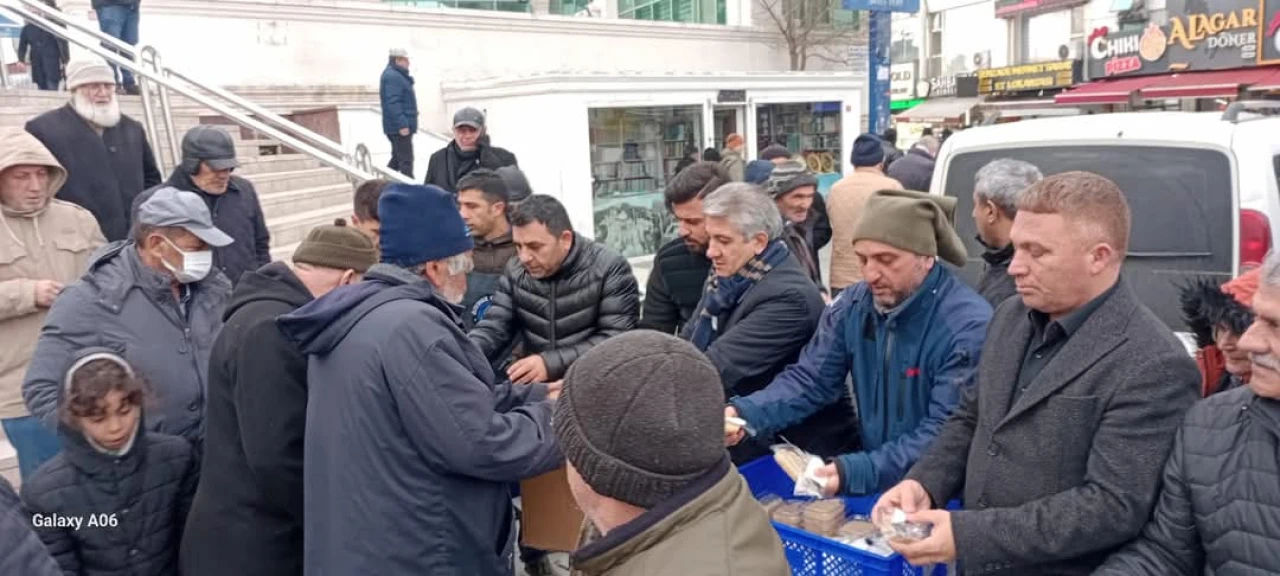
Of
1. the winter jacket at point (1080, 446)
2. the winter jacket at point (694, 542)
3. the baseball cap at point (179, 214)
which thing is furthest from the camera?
the baseball cap at point (179, 214)

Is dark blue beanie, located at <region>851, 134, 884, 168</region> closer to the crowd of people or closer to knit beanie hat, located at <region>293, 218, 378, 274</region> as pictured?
the crowd of people

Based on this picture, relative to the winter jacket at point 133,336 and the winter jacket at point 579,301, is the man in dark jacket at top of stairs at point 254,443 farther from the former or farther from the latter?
the winter jacket at point 579,301

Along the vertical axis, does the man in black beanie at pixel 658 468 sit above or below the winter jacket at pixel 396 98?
below

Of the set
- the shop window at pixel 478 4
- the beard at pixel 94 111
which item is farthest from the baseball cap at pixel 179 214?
the shop window at pixel 478 4

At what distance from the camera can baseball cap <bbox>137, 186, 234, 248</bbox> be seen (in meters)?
3.54

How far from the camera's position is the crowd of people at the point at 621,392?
1.73 meters

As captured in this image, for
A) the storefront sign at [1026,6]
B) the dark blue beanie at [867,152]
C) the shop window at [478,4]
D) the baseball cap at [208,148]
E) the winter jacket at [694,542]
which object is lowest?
the winter jacket at [694,542]

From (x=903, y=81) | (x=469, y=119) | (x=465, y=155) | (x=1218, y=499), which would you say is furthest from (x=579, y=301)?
(x=903, y=81)

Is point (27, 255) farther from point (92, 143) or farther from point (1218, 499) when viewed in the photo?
point (1218, 499)

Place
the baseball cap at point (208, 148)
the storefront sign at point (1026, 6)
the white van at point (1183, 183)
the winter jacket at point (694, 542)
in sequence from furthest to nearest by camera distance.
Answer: the storefront sign at point (1026, 6) → the baseball cap at point (208, 148) → the white van at point (1183, 183) → the winter jacket at point (694, 542)

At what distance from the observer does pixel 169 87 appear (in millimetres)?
7820

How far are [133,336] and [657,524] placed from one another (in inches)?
109

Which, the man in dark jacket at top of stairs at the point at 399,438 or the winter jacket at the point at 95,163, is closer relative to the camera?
the man in dark jacket at top of stairs at the point at 399,438

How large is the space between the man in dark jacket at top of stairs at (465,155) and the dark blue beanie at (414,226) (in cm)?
461
